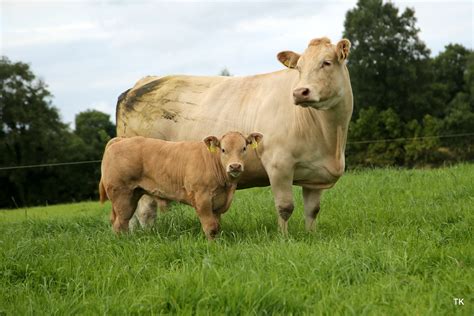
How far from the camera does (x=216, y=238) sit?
6734 millimetres

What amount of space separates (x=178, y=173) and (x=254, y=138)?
3.50 feet

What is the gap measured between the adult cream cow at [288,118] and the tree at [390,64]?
41.0 metres

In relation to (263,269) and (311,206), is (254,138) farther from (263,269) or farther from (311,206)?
(263,269)

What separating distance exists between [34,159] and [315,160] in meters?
46.2

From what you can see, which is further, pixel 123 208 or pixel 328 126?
pixel 123 208

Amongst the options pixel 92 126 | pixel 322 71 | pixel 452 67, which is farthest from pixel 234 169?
pixel 92 126

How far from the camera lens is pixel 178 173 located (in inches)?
290

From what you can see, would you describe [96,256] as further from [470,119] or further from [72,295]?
[470,119]

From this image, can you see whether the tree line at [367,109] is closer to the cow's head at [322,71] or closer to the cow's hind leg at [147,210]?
the cow's hind leg at [147,210]

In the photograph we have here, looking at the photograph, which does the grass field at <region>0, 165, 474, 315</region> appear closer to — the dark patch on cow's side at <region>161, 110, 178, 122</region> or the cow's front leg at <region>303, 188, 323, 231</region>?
the cow's front leg at <region>303, 188, 323, 231</region>

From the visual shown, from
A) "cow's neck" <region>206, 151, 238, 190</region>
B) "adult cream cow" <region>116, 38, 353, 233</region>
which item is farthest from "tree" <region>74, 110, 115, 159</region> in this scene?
"cow's neck" <region>206, 151, 238, 190</region>

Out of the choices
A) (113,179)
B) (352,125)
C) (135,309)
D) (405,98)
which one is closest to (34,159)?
(352,125)

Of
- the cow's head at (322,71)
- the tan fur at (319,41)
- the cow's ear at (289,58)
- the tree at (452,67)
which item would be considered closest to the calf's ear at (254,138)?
the cow's head at (322,71)

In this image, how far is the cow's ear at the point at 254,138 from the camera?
23.2 ft
